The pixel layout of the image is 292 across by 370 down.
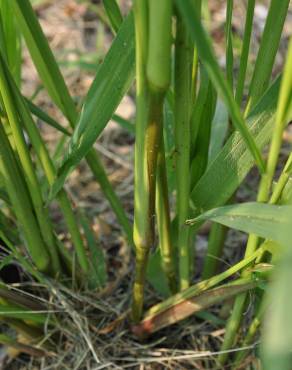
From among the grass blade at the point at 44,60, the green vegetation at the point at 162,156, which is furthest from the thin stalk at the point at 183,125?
the grass blade at the point at 44,60

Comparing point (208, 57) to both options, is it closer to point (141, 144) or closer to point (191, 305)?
point (141, 144)

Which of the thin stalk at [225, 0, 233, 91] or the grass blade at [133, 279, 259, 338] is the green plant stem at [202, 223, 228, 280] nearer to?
the grass blade at [133, 279, 259, 338]

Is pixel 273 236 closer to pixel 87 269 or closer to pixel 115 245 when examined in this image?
pixel 87 269

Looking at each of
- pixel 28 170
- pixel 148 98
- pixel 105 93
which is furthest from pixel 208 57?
pixel 28 170

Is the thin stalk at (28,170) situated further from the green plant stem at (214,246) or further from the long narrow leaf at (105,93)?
the green plant stem at (214,246)

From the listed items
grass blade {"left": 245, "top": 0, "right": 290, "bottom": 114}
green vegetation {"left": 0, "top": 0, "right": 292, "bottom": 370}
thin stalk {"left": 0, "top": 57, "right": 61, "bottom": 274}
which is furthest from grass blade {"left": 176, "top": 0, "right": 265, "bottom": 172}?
thin stalk {"left": 0, "top": 57, "right": 61, "bottom": 274}
